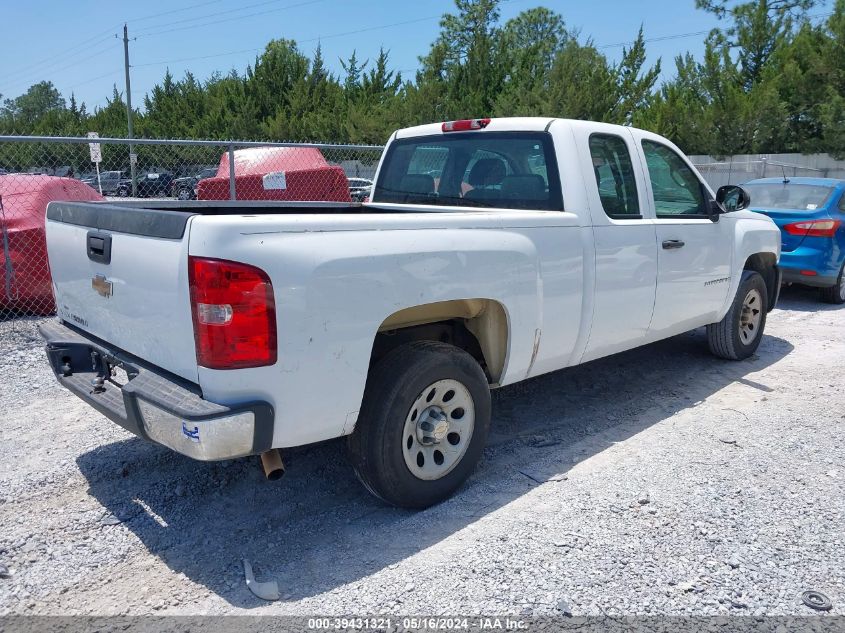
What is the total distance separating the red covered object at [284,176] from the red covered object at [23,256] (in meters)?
2.67

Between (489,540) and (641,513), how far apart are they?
844mm

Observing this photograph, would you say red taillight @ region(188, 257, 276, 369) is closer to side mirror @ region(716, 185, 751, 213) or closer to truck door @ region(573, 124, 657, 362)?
truck door @ region(573, 124, 657, 362)

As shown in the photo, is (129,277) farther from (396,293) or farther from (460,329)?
(460,329)

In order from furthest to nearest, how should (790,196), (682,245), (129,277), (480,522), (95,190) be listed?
(95,190)
(790,196)
(682,245)
(480,522)
(129,277)

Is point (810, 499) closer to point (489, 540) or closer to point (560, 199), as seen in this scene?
point (489, 540)

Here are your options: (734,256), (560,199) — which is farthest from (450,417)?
(734,256)

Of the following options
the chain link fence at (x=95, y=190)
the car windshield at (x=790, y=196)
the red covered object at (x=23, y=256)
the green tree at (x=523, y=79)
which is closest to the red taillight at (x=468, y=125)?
the chain link fence at (x=95, y=190)

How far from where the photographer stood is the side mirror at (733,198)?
557cm

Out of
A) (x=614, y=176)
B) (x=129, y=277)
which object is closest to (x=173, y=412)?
(x=129, y=277)

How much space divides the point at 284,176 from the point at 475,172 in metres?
5.78

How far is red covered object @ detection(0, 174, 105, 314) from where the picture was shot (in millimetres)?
7238

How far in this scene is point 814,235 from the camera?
8672 millimetres

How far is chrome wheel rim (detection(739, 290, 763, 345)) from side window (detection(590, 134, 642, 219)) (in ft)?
7.36

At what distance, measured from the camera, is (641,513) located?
3566 millimetres
